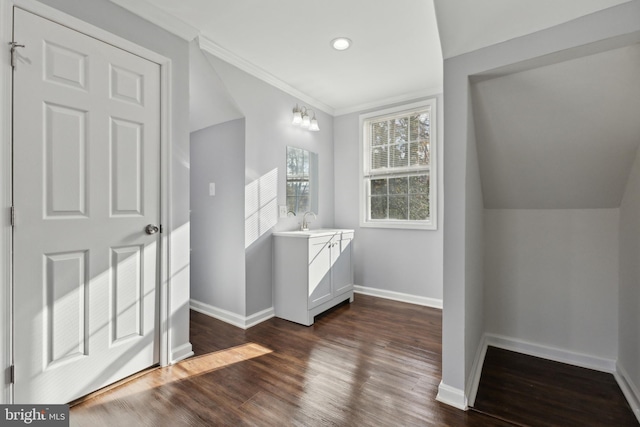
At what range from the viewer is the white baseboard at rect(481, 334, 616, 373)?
2.06 m

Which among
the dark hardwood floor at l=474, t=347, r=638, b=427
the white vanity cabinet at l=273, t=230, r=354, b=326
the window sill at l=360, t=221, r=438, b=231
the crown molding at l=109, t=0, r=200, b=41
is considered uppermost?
the crown molding at l=109, t=0, r=200, b=41

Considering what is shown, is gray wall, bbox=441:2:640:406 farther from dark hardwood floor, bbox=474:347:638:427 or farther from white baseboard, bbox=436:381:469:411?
dark hardwood floor, bbox=474:347:638:427

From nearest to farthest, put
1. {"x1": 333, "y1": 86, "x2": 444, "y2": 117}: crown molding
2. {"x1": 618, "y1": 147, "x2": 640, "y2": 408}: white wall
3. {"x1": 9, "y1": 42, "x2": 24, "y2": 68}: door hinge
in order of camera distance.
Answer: {"x1": 9, "y1": 42, "x2": 24, "y2": 68}: door hinge
{"x1": 618, "y1": 147, "x2": 640, "y2": 408}: white wall
{"x1": 333, "y1": 86, "x2": 444, "y2": 117}: crown molding

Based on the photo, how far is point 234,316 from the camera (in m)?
2.86

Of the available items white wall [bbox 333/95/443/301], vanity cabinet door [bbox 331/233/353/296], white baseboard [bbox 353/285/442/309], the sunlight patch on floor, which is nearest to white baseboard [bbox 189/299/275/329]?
the sunlight patch on floor

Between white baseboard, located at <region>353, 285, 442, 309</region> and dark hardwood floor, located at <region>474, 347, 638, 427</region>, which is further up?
white baseboard, located at <region>353, 285, 442, 309</region>

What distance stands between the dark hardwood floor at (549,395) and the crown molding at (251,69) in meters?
3.01

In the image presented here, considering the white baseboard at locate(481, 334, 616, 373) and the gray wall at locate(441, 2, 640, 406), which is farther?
the white baseboard at locate(481, 334, 616, 373)

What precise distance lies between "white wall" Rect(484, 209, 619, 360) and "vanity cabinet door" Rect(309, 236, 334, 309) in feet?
4.64

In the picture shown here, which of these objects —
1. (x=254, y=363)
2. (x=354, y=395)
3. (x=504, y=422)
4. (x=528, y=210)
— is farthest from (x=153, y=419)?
(x=528, y=210)

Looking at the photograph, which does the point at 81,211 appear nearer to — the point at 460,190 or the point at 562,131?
the point at 460,190

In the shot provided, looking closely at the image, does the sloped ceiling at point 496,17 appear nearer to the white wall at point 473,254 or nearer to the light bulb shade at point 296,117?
the white wall at point 473,254

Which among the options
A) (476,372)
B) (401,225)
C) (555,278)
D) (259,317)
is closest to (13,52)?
(259,317)

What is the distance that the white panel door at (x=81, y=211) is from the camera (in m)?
1.51
